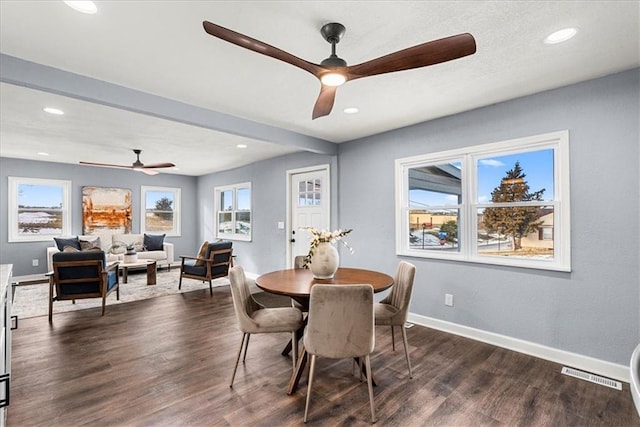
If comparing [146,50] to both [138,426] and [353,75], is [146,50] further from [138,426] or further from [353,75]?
[138,426]

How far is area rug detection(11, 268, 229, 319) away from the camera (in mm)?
4332

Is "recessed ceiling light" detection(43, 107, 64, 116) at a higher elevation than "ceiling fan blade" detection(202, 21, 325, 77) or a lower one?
higher

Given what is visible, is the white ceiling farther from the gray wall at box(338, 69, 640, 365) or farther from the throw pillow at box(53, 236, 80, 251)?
the throw pillow at box(53, 236, 80, 251)

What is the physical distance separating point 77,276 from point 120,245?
329 cm

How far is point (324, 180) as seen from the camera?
5086 millimetres

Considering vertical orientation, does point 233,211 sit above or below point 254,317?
above

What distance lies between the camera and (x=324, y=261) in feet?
8.59

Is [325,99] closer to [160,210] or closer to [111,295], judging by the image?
[111,295]

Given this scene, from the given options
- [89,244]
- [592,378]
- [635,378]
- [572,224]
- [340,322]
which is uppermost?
[572,224]

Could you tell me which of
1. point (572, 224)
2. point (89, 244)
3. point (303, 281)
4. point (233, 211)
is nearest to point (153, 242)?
point (89, 244)

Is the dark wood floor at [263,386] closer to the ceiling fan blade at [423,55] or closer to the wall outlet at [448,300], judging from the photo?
the wall outlet at [448,300]

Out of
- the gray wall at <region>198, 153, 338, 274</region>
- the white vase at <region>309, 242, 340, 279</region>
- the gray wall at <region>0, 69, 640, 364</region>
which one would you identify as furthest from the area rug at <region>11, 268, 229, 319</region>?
the white vase at <region>309, 242, 340, 279</region>

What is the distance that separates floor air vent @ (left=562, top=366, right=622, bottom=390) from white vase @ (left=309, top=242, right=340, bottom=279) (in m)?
2.14

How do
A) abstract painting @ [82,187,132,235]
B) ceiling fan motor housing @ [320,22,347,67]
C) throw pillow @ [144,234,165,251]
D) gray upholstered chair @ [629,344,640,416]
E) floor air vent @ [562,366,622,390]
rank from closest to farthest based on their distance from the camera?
gray upholstered chair @ [629,344,640,416]
ceiling fan motor housing @ [320,22,347,67]
floor air vent @ [562,366,622,390]
abstract painting @ [82,187,132,235]
throw pillow @ [144,234,165,251]
